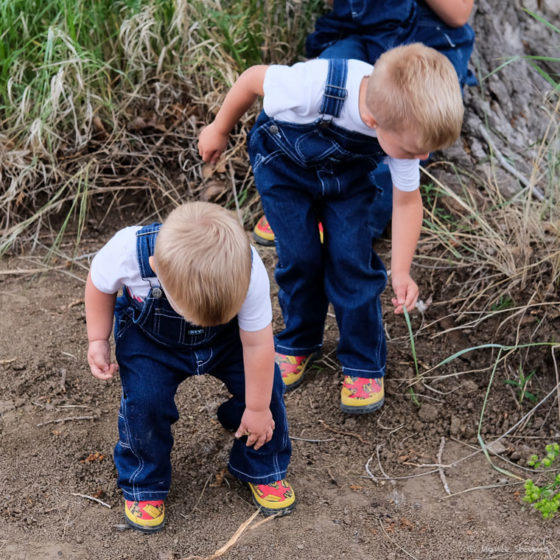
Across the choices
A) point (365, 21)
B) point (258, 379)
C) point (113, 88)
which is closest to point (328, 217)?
point (258, 379)

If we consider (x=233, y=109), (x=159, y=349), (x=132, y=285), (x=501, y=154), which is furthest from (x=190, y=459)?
(x=501, y=154)

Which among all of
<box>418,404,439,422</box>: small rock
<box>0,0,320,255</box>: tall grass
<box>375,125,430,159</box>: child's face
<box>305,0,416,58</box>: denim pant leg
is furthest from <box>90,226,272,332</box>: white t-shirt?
<box>0,0,320,255</box>: tall grass

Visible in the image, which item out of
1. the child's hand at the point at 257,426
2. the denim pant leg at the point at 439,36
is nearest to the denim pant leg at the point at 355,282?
the child's hand at the point at 257,426

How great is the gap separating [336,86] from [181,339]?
82 cm

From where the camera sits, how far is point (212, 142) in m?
2.36

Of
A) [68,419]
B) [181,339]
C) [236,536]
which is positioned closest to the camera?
[181,339]

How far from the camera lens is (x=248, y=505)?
2143mm

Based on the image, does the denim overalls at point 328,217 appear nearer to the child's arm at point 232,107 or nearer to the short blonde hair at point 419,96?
the child's arm at point 232,107

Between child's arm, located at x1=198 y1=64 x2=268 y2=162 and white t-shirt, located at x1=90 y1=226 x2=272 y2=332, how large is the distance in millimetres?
657

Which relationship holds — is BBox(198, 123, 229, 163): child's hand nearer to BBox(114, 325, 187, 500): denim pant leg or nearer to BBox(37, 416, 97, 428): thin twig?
BBox(114, 325, 187, 500): denim pant leg

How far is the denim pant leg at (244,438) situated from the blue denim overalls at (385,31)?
94cm

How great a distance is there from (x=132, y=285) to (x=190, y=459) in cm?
70

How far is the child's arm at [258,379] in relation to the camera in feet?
5.91

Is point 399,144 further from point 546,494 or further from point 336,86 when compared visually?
point 546,494
